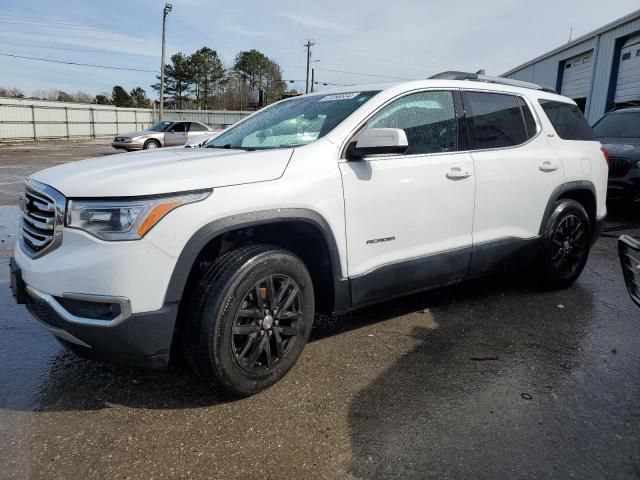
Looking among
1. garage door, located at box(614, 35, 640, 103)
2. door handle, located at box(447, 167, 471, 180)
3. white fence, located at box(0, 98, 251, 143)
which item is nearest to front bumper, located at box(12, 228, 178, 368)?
door handle, located at box(447, 167, 471, 180)

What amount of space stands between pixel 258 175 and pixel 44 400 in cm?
168

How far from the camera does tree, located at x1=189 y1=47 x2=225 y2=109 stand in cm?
6588

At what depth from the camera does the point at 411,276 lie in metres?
3.28

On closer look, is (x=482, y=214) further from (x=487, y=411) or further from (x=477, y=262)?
(x=487, y=411)

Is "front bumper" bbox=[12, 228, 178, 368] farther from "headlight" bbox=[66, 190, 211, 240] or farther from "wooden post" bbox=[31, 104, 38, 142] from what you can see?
"wooden post" bbox=[31, 104, 38, 142]

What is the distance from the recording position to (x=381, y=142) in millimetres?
2785

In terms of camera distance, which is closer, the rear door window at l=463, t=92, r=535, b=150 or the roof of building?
the rear door window at l=463, t=92, r=535, b=150

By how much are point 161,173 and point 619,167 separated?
7390 mm

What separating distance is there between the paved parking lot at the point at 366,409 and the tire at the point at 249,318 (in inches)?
8.1

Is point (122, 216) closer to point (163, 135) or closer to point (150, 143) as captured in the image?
point (150, 143)

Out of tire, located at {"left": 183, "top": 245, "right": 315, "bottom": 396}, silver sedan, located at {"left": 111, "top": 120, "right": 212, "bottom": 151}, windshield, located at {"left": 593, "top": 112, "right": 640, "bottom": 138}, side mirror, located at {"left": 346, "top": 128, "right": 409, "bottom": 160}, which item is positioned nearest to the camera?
tire, located at {"left": 183, "top": 245, "right": 315, "bottom": 396}

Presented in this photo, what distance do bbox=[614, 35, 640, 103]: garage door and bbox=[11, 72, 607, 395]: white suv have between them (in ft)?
46.9

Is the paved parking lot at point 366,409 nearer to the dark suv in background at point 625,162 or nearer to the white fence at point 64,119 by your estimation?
the dark suv in background at point 625,162

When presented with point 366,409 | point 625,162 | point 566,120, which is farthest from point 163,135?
point 366,409
